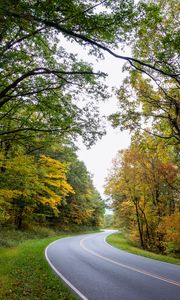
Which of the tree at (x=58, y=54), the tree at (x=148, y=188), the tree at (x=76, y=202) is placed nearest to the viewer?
the tree at (x=58, y=54)

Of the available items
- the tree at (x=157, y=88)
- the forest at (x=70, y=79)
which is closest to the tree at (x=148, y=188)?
the forest at (x=70, y=79)

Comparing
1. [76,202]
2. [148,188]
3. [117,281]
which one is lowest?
[117,281]

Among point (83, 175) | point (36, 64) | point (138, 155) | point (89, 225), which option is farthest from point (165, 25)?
point (89, 225)

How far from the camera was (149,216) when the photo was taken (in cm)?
2948

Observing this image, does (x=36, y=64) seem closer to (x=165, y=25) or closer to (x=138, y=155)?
(x=165, y=25)

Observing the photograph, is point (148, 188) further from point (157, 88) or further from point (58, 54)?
point (58, 54)

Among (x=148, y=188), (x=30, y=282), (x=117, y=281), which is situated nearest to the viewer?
(x=30, y=282)

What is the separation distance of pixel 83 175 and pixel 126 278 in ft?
119

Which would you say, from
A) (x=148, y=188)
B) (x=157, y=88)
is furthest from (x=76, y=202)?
(x=157, y=88)

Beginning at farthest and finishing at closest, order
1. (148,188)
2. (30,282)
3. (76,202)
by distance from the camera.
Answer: (76,202) < (148,188) < (30,282)

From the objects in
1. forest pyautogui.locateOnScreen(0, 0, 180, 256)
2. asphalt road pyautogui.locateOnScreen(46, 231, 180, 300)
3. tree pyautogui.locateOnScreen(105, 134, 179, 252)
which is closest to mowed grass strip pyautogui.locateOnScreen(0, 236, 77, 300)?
asphalt road pyautogui.locateOnScreen(46, 231, 180, 300)

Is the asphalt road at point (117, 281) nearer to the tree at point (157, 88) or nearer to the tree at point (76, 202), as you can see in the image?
the tree at point (157, 88)

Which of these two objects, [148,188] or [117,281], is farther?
[148,188]

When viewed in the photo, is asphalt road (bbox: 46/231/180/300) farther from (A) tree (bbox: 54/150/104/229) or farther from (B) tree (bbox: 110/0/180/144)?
(A) tree (bbox: 54/150/104/229)
